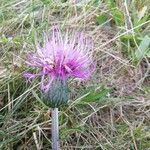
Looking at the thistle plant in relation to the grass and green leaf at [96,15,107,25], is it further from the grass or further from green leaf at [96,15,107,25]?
green leaf at [96,15,107,25]

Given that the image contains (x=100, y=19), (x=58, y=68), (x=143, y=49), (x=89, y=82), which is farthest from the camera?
(x=100, y=19)

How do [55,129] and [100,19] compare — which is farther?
[100,19]

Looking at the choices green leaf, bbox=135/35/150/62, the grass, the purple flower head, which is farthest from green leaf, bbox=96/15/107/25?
the purple flower head

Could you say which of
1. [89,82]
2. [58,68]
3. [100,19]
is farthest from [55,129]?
[100,19]

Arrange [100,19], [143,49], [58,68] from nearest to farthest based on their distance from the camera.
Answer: [58,68] < [143,49] < [100,19]

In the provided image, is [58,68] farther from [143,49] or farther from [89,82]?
[143,49]

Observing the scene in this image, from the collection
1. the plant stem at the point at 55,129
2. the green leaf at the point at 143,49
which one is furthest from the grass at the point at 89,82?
the plant stem at the point at 55,129

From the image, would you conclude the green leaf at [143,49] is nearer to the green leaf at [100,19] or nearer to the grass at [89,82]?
the grass at [89,82]

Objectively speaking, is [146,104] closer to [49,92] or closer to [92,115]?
[92,115]

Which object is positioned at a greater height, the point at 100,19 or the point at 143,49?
the point at 100,19
